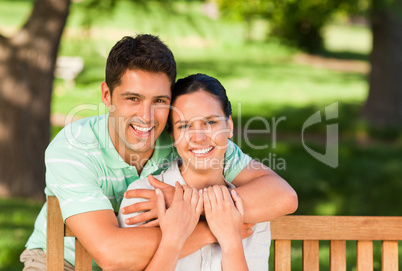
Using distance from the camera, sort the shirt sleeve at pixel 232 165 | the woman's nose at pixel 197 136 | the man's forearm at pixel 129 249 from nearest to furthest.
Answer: the man's forearm at pixel 129 249
the woman's nose at pixel 197 136
the shirt sleeve at pixel 232 165

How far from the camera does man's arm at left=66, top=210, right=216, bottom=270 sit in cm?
234

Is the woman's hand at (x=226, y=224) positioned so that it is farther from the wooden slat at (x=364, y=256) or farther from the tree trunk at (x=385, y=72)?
the tree trunk at (x=385, y=72)

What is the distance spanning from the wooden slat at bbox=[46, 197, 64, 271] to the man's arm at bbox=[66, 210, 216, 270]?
0.08 metres

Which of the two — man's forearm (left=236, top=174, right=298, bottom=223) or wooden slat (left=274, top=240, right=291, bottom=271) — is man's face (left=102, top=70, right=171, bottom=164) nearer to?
man's forearm (left=236, top=174, right=298, bottom=223)

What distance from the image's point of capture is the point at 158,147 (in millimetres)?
3002

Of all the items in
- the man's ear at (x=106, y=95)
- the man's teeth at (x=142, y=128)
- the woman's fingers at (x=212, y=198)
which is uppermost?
the man's ear at (x=106, y=95)

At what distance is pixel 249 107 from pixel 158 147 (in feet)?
32.1

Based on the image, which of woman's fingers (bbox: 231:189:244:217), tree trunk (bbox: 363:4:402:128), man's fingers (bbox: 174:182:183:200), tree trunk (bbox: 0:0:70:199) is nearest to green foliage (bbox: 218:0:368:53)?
tree trunk (bbox: 363:4:402:128)

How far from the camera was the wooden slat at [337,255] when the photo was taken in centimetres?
281

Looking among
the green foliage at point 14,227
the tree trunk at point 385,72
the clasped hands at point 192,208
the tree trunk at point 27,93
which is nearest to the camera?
the clasped hands at point 192,208

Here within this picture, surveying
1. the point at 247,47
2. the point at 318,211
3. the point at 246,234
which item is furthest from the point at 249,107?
the point at 246,234

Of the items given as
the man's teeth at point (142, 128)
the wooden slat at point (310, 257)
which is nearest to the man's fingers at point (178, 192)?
the man's teeth at point (142, 128)

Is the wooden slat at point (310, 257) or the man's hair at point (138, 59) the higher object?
the man's hair at point (138, 59)

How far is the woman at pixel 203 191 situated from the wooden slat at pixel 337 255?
1.10ft
